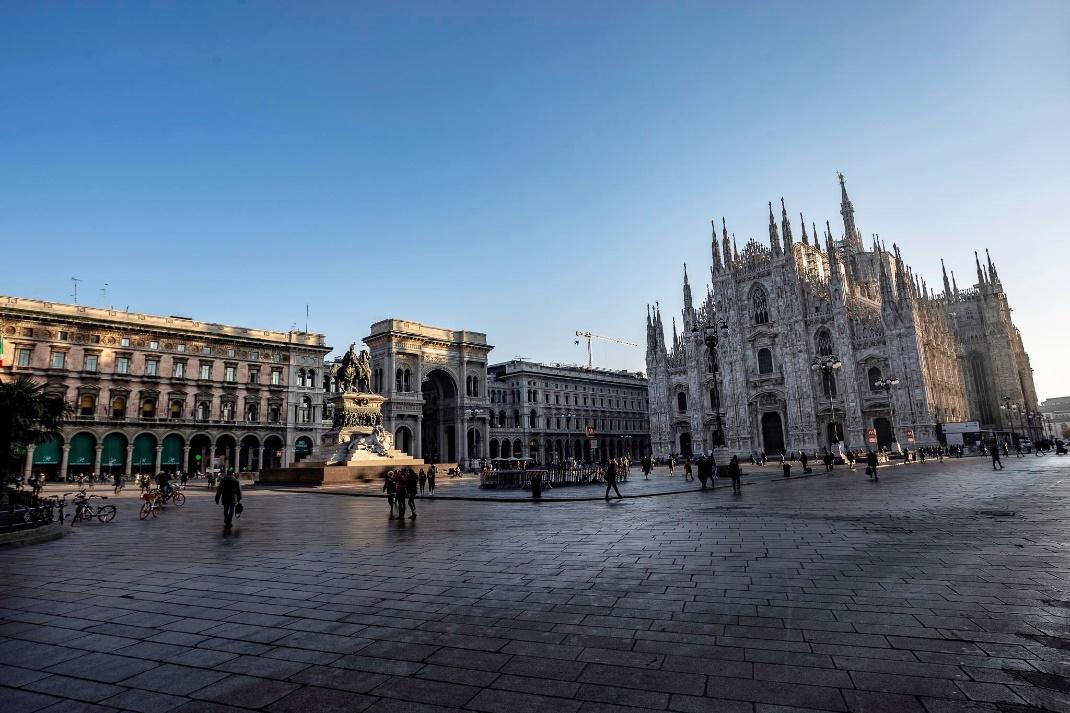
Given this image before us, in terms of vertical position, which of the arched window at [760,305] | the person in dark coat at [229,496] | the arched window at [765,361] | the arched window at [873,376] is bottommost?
the person in dark coat at [229,496]

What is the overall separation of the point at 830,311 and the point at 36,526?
191 feet

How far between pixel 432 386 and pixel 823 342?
42566mm

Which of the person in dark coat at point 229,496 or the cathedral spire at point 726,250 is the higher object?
the cathedral spire at point 726,250

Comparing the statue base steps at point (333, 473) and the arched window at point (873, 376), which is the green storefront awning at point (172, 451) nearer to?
the statue base steps at point (333, 473)

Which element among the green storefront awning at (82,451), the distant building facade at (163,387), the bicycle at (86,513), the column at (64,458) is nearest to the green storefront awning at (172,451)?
the distant building facade at (163,387)

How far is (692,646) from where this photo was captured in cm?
425

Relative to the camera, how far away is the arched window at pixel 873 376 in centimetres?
5116

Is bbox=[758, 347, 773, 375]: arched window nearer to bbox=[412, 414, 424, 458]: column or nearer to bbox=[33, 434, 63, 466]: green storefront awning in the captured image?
bbox=[412, 414, 424, 458]: column

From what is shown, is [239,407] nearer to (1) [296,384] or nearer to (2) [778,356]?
(1) [296,384]

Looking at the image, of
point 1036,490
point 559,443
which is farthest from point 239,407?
point 1036,490

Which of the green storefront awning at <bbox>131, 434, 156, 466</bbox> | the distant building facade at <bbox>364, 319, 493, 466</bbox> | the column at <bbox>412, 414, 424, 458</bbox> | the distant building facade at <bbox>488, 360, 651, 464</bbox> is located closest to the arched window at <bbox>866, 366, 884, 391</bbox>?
the distant building facade at <bbox>488, 360, 651, 464</bbox>

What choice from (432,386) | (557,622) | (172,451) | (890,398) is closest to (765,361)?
(890,398)

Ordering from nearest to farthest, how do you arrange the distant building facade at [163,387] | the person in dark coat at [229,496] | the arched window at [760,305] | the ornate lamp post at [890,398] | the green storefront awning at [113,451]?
the person in dark coat at [229,496] < the distant building facade at [163,387] < the green storefront awning at [113,451] < the ornate lamp post at [890,398] < the arched window at [760,305]

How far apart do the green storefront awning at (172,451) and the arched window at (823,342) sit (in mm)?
61152
